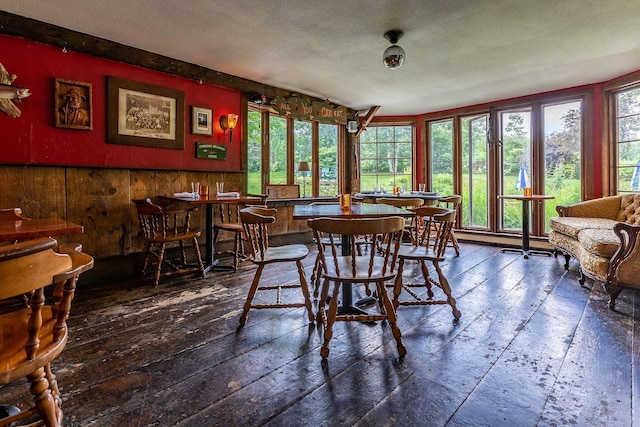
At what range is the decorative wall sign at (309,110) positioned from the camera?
17.3 feet

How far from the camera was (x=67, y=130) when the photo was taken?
3.32 metres

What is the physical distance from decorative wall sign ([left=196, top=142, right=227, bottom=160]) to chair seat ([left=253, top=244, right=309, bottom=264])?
2.35 m

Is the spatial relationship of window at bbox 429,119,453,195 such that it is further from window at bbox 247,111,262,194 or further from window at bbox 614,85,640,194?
window at bbox 247,111,262,194

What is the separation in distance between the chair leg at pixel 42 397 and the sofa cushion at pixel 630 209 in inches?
194

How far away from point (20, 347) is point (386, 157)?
6.37m

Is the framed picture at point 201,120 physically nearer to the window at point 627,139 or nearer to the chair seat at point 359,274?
the chair seat at point 359,274

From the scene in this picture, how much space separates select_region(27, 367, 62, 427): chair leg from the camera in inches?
43.5

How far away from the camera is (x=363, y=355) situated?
6.28ft

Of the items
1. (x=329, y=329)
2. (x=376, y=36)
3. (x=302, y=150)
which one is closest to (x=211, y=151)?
(x=302, y=150)

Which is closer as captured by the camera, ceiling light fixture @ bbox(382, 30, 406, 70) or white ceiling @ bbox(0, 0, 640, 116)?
white ceiling @ bbox(0, 0, 640, 116)

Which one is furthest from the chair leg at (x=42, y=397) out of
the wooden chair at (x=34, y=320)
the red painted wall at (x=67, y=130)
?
the red painted wall at (x=67, y=130)

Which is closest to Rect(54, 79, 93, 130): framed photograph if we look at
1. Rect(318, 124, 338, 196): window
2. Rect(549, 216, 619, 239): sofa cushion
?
Rect(318, 124, 338, 196): window

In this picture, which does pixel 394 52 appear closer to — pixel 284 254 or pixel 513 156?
pixel 284 254

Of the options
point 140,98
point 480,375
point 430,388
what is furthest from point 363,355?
point 140,98
